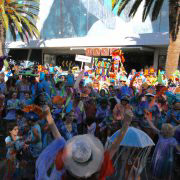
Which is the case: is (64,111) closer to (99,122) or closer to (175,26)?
(99,122)

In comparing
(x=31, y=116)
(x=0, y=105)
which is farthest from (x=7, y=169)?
(x=0, y=105)

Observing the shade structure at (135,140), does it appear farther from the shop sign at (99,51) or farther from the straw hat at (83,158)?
the shop sign at (99,51)

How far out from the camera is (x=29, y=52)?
27438mm

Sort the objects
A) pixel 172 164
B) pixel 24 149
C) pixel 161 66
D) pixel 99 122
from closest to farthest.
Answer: pixel 24 149, pixel 172 164, pixel 99 122, pixel 161 66

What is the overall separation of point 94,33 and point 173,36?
15910mm

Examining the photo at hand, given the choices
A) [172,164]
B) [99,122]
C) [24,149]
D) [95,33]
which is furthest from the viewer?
[95,33]

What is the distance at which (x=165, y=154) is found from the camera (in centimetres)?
370

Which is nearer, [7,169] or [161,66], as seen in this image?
[7,169]

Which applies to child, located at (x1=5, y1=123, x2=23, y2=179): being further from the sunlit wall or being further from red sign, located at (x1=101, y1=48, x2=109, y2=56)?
the sunlit wall

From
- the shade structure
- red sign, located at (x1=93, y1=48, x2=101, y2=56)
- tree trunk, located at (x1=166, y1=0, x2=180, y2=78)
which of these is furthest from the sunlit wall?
the shade structure

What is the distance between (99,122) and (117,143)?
10.7 ft

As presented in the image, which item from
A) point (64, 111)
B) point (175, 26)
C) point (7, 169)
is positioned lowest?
point (7, 169)

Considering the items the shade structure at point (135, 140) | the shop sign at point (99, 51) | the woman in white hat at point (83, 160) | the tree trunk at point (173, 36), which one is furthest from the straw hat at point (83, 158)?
the shop sign at point (99, 51)

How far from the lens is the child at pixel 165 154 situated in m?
3.61
